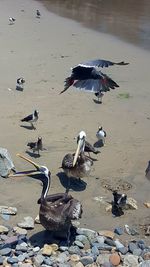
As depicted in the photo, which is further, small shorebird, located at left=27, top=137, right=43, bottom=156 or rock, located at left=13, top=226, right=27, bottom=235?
small shorebird, located at left=27, top=137, right=43, bottom=156

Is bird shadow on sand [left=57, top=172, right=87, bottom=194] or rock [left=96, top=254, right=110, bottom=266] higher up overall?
rock [left=96, top=254, right=110, bottom=266]

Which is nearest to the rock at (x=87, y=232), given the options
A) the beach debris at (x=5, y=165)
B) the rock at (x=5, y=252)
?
the rock at (x=5, y=252)

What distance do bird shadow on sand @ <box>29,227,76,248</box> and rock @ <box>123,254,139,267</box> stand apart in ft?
2.58

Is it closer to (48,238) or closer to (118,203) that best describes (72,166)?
(118,203)

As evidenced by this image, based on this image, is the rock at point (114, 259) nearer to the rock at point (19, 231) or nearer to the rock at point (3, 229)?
the rock at point (19, 231)

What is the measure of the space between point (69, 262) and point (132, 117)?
556 centimetres

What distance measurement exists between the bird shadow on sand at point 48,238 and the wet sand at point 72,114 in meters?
0.17

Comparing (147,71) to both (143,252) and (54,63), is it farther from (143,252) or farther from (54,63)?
(143,252)

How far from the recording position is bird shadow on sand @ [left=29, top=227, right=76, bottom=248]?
7.44 metres

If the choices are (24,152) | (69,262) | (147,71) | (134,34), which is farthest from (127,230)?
(134,34)

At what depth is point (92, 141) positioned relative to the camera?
10.8 m

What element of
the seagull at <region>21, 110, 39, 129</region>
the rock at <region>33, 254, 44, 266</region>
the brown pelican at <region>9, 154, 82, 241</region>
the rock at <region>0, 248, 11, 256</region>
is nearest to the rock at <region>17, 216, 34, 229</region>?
the brown pelican at <region>9, 154, 82, 241</region>

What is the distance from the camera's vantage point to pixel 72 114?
12.1m

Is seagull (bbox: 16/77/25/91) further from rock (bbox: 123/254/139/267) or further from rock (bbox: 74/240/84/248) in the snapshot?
rock (bbox: 123/254/139/267)
